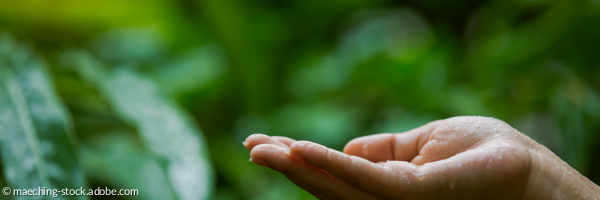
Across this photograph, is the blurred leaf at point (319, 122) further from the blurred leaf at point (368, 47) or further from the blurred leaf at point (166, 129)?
the blurred leaf at point (166, 129)

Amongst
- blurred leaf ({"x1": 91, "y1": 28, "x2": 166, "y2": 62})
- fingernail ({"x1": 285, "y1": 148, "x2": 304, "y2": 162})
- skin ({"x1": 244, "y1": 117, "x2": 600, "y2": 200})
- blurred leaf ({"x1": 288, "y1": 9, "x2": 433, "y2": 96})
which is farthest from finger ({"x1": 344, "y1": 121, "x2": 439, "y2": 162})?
blurred leaf ({"x1": 91, "y1": 28, "x2": 166, "y2": 62})

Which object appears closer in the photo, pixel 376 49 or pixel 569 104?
pixel 569 104

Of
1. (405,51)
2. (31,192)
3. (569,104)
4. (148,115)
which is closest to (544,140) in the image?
(569,104)

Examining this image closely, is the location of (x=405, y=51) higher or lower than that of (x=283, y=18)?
lower

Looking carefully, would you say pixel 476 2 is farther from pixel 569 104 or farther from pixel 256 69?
pixel 256 69

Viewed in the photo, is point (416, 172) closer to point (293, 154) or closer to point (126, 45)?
point (293, 154)

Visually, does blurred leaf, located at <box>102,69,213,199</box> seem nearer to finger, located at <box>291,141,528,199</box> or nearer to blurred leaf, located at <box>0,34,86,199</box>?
blurred leaf, located at <box>0,34,86,199</box>

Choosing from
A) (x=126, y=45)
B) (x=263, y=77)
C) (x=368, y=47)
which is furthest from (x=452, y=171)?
(x=126, y=45)
